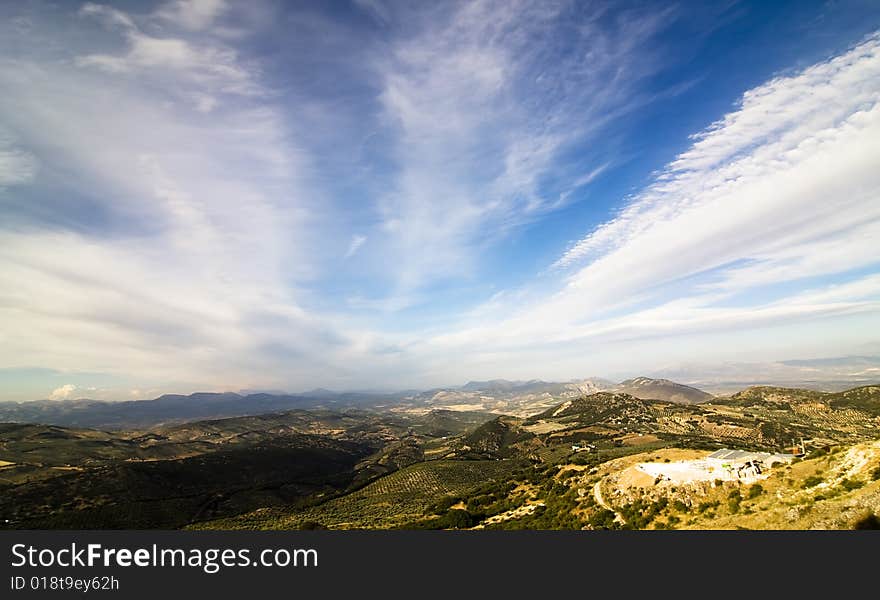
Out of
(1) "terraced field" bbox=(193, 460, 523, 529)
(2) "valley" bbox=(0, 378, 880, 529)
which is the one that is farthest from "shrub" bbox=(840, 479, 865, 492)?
(1) "terraced field" bbox=(193, 460, 523, 529)

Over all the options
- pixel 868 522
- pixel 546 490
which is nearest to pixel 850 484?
pixel 868 522

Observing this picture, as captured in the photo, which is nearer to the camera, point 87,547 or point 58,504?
point 87,547

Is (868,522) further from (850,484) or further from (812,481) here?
(812,481)

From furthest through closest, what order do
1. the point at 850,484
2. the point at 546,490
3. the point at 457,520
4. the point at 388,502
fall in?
the point at 388,502
the point at 546,490
the point at 457,520
the point at 850,484

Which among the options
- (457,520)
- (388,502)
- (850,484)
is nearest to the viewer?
(850,484)

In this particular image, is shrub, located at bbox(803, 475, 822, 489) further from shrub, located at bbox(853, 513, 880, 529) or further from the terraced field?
the terraced field

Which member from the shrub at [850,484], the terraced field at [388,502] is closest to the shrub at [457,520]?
the terraced field at [388,502]

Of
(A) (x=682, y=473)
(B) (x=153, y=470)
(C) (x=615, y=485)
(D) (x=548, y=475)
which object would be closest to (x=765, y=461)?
(A) (x=682, y=473)

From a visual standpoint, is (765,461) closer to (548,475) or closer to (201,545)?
(548,475)
